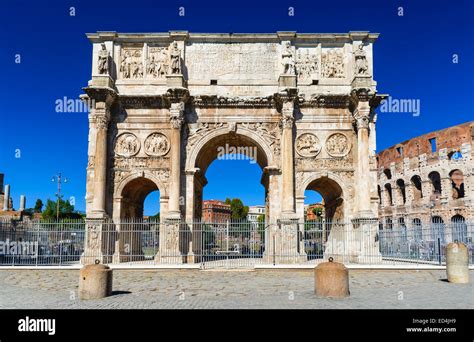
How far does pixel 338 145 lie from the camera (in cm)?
1933

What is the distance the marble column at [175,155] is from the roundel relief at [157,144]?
0.74m

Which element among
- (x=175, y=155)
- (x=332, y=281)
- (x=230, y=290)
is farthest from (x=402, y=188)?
(x=332, y=281)

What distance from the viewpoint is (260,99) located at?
1909 cm

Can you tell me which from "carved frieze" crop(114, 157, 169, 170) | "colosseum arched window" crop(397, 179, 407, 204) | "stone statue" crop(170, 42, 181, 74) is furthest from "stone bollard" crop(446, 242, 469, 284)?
"colosseum arched window" crop(397, 179, 407, 204)

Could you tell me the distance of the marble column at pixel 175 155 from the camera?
59.1 feet

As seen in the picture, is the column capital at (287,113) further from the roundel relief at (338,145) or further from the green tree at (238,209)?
the green tree at (238,209)

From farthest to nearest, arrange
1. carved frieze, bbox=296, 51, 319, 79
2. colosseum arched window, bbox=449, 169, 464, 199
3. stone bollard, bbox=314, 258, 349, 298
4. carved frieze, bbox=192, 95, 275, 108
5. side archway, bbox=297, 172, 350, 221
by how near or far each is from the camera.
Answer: colosseum arched window, bbox=449, 169, 464, 199 < carved frieze, bbox=296, 51, 319, 79 < carved frieze, bbox=192, 95, 275, 108 < side archway, bbox=297, 172, 350, 221 < stone bollard, bbox=314, 258, 349, 298

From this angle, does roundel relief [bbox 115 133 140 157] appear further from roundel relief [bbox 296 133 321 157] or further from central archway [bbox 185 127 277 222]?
roundel relief [bbox 296 133 321 157]

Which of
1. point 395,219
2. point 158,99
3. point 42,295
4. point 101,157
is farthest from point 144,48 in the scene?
point 395,219

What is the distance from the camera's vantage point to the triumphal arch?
18516 millimetres

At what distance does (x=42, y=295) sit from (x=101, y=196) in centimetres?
900

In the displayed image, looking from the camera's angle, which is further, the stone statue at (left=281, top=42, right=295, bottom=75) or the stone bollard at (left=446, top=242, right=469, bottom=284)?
the stone statue at (left=281, top=42, right=295, bottom=75)

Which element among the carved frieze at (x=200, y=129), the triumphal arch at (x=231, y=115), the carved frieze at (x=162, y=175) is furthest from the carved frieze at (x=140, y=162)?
the carved frieze at (x=200, y=129)

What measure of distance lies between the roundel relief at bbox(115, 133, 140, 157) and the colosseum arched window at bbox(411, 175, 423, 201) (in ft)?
78.2
